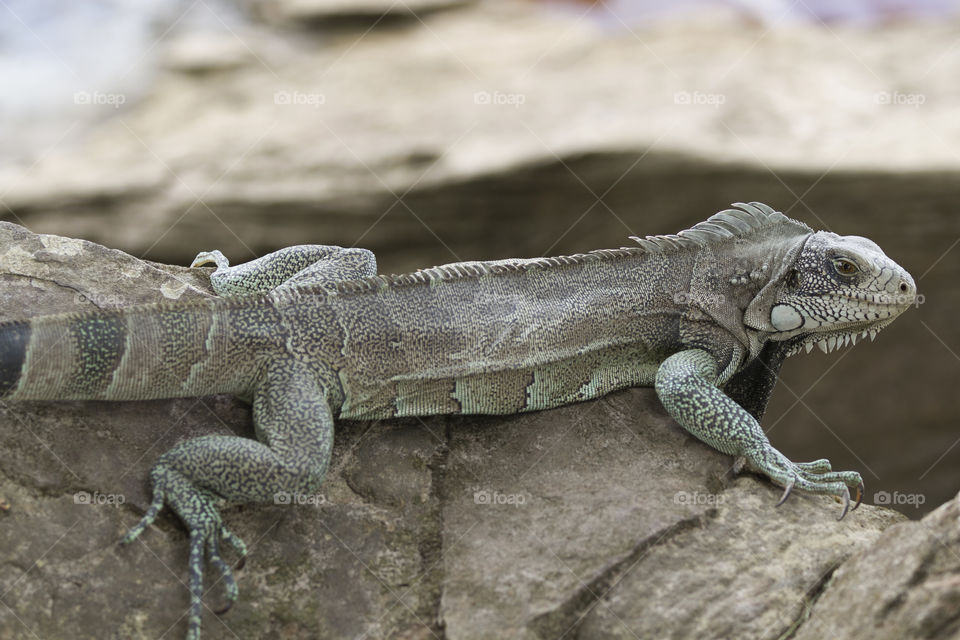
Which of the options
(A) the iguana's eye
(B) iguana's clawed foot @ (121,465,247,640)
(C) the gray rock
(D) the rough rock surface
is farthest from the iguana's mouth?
(D) the rough rock surface

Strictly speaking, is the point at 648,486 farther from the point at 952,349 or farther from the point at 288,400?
the point at 952,349

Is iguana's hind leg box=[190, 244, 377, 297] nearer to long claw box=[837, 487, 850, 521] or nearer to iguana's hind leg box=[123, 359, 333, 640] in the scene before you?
iguana's hind leg box=[123, 359, 333, 640]

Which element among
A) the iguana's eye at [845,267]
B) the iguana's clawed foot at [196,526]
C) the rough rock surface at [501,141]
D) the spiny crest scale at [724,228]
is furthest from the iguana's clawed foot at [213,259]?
the rough rock surface at [501,141]

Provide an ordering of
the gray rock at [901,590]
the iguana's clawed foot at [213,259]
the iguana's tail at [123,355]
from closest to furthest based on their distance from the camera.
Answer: the gray rock at [901,590] < the iguana's tail at [123,355] < the iguana's clawed foot at [213,259]

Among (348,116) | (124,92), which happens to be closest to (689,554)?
(348,116)

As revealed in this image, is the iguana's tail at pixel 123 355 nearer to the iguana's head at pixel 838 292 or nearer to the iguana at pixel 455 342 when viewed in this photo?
the iguana at pixel 455 342

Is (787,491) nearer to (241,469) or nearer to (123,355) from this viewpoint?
(241,469)
